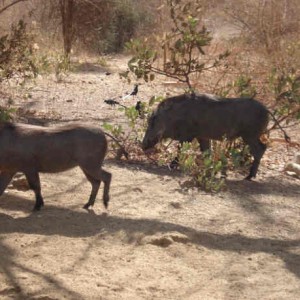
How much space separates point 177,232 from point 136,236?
0.33 m

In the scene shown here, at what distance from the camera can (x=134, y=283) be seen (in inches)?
150

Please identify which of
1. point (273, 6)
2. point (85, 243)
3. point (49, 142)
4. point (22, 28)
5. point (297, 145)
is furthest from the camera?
point (273, 6)

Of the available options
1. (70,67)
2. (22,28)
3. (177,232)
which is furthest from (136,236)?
(70,67)

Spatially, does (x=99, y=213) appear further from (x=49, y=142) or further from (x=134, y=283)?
(x=134, y=283)

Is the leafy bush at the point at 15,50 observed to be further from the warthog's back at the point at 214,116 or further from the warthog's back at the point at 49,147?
the warthog's back at the point at 49,147

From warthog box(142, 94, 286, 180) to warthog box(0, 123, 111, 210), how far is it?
1.78 meters

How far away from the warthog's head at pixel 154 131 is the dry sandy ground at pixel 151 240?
0.28 metres

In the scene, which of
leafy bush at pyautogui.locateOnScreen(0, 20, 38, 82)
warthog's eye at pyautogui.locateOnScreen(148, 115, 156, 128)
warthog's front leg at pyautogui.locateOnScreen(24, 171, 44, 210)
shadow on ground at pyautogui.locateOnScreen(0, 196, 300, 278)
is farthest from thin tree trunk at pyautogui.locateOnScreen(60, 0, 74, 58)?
shadow on ground at pyautogui.locateOnScreen(0, 196, 300, 278)

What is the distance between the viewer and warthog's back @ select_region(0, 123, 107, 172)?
5.02m

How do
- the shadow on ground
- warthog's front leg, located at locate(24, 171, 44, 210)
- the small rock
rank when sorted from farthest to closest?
1. the small rock
2. warthog's front leg, located at locate(24, 171, 44, 210)
3. the shadow on ground

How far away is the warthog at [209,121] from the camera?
6.67m

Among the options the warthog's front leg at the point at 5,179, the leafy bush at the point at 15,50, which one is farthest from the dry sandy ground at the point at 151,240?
the leafy bush at the point at 15,50

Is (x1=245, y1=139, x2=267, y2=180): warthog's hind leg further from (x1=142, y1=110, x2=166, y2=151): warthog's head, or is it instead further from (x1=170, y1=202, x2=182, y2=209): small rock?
(x1=170, y1=202, x2=182, y2=209): small rock

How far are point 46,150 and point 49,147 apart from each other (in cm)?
3
